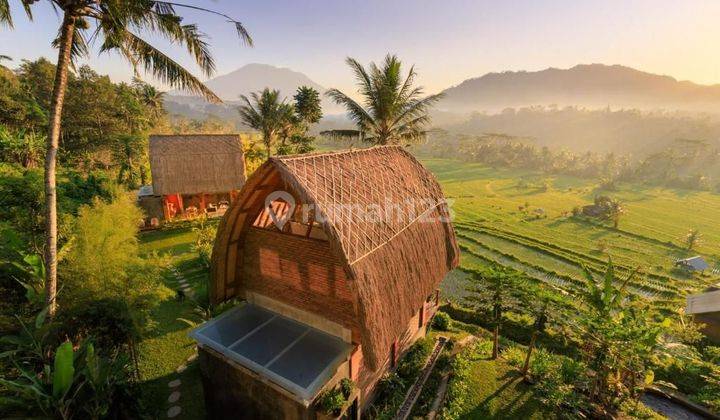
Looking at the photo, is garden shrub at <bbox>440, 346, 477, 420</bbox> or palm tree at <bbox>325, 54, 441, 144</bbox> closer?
garden shrub at <bbox>440, 346, 477, 420</bbox>

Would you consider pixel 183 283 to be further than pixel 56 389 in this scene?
Yes

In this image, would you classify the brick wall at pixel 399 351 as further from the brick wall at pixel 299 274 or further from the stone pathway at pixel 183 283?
the stone pathway at pixel 183 283

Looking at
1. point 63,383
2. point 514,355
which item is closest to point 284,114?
point 514,355

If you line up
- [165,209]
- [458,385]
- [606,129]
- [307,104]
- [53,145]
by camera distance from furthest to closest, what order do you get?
[606,129] < [307,104] < [165,209] < [458,385] < [53,145]

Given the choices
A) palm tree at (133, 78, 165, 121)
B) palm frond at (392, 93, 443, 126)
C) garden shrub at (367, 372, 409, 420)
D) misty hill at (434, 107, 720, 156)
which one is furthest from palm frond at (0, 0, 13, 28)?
misty hill at (434, 107, 720, 156)

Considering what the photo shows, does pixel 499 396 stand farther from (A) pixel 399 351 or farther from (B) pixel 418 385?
(A) pixel 399 351

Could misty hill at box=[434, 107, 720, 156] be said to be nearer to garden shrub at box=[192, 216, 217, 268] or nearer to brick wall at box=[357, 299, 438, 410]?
brick wall at box=[357, 299, 438, 410]

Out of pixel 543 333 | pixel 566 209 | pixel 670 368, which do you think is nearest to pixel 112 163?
pixel 543 333
